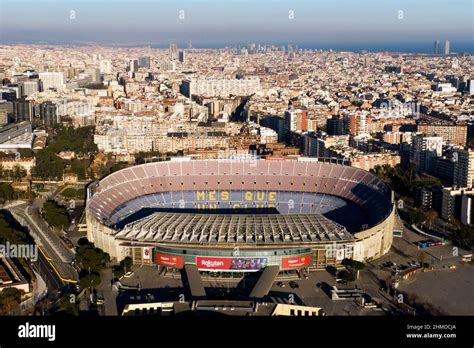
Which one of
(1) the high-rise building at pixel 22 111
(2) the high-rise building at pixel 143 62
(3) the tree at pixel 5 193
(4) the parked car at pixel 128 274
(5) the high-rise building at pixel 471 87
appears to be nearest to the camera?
(4) the parked car at pixel 128 274

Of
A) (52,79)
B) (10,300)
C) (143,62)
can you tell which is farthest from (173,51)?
(10,300)

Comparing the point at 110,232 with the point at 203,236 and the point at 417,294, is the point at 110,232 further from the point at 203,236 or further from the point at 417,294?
the point at 417,294

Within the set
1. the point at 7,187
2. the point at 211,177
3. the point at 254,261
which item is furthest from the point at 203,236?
the point at 7,187

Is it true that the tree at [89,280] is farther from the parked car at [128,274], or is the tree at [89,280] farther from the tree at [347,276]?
the tree at [347,276]

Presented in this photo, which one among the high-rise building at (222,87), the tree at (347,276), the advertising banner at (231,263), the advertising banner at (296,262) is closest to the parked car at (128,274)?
the advertising banner at (231,263)

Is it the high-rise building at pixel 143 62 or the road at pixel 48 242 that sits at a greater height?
the high-rise building at pixel 143 62

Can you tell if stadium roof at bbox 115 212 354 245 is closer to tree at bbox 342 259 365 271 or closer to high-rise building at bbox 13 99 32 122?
tree at bbox 342 259 365 271

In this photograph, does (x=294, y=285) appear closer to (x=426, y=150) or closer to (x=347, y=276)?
(x=347, y=276)
